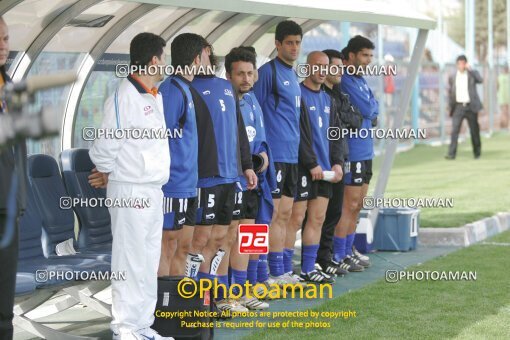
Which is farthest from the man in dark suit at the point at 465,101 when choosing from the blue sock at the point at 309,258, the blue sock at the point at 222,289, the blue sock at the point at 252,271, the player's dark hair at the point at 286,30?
the blue sock at the point at 222,289

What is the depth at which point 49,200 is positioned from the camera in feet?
29.6

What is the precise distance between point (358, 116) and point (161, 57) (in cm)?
405

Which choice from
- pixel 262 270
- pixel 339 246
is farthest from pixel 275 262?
pixel 339 246

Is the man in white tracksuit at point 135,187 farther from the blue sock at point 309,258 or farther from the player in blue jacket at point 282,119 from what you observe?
the blue sock at point 309,258

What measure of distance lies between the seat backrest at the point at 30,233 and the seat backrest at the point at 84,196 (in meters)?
0.58

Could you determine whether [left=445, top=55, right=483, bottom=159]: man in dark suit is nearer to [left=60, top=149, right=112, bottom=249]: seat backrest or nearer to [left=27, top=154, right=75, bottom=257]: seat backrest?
[left=60, top=149, right=112, bottom=249]: seat backrest

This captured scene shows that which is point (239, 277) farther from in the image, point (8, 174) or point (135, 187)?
point (8, 174)

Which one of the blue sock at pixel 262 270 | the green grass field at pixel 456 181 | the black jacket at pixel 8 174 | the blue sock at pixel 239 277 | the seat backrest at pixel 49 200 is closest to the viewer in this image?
the black jacket at pixel 8 174

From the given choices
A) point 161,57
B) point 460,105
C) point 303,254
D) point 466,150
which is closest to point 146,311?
point 161,57

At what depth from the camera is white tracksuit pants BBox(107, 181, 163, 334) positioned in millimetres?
7496

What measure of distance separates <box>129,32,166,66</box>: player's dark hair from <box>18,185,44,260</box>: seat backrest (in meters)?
1.44

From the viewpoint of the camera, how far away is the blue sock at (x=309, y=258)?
10.8m

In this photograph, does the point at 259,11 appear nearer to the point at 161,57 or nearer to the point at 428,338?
the point at 161,57

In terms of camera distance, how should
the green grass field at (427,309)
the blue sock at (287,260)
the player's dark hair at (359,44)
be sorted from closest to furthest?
the green grass field at (427,309), the blue sock at (287,260), the player's dark hair at (359,44)
